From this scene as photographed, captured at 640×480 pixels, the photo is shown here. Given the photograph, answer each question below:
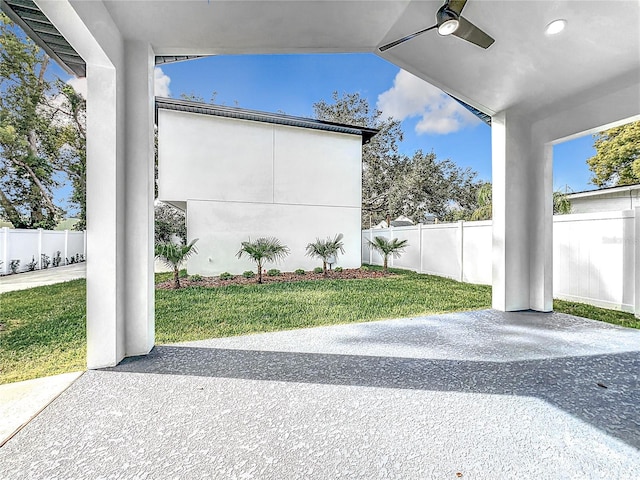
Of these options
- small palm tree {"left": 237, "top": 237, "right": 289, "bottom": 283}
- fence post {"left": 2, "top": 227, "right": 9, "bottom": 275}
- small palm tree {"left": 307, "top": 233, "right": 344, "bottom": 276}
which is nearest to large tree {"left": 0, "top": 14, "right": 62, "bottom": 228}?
fence post {"left": 2, "top": 227, "right": 9, "bottom": 275}

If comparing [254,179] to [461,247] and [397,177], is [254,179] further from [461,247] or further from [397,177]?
[397,177]

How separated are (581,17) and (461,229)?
17.6 ft

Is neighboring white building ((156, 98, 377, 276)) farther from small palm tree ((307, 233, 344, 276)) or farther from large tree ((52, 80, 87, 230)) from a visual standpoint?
large tree ((52, 80, 87, 230))

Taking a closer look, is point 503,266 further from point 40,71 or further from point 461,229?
point 40,71

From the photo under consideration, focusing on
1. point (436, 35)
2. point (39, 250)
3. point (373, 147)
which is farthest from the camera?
point (373, 147)

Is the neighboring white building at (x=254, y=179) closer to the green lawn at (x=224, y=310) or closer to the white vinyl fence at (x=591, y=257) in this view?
the green lawn at (x=224, y=310)

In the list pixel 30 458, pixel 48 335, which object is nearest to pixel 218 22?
pixel 30 458

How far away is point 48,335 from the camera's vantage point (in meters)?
3.74

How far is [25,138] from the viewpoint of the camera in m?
8.23

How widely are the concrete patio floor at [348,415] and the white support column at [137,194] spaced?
1.30 ft

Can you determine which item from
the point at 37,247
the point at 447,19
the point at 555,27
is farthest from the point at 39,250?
the point at 555,27

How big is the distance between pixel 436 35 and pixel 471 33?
60 centimetres

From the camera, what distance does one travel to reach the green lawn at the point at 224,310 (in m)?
3.26

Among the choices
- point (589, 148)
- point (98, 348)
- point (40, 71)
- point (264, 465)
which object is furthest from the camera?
point (589, 148)
